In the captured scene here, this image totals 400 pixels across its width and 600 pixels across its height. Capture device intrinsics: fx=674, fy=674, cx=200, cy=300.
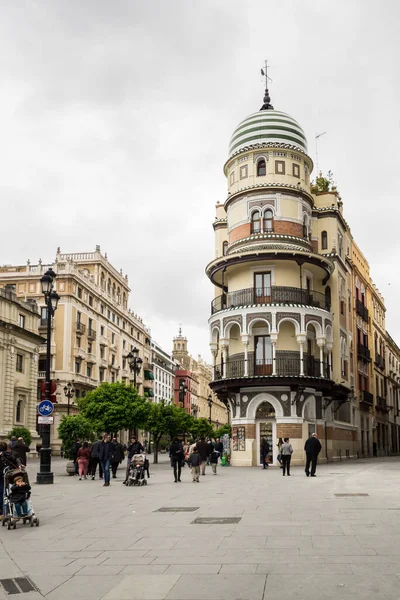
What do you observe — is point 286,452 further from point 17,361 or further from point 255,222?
point 17,361

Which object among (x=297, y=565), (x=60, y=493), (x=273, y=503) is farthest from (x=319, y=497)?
(x=297, y=565)

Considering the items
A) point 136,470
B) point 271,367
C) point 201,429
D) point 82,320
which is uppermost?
point 82,320

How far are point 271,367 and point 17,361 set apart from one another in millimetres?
21648

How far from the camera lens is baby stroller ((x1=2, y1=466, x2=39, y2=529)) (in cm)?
1199

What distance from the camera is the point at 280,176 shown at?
42.0 metres

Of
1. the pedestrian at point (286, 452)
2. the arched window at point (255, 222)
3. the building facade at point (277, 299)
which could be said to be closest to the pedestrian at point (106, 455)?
the pedestrian at point (286, 452)

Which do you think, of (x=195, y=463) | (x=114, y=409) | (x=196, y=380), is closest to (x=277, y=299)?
(x=114, y=409)

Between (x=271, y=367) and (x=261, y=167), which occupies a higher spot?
(x=261, y=167)

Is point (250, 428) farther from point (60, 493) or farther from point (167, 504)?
point (167, 504)

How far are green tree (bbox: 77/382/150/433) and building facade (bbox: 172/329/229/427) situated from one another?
3737 inches

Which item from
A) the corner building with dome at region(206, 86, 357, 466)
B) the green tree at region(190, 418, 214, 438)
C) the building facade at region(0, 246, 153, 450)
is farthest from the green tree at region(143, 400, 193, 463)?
the green tree at region(190, 418, 214, 438)

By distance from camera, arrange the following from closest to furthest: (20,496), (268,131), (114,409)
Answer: (20,496), (114,409), (268,131)

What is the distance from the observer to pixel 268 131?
140 ft

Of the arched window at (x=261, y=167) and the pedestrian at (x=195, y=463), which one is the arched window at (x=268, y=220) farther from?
the pedestrian at (x=195, y=463)
